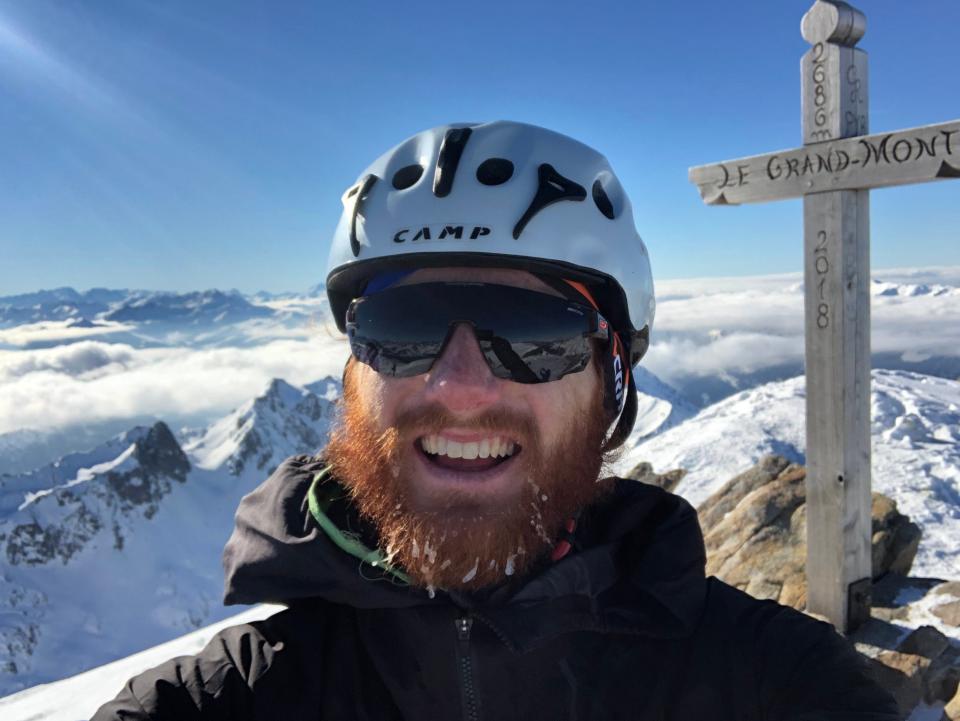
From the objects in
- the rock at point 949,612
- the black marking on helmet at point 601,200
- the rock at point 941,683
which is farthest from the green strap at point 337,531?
the rock at point 949,612

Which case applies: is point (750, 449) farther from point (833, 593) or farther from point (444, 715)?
point (444, 715)

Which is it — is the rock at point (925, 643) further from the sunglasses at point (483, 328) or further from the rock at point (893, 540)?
the sunglasses at point (483, 328)

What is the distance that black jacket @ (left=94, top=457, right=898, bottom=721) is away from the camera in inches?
81.4

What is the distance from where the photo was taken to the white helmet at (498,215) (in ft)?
8.06

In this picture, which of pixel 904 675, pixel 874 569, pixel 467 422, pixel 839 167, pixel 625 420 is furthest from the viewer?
pixel 874 569

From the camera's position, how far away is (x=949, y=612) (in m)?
4.92

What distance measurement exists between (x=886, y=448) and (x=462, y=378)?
78100mm

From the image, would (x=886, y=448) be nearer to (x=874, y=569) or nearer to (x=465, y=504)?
(x=874, y=569)

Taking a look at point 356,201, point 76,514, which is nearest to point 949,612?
point 356,201

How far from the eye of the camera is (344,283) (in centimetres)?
287

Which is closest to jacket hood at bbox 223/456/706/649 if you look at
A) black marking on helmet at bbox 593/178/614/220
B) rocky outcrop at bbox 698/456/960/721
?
black marking on helmet at bbox 593/178/614/220

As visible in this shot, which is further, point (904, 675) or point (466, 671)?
point (904, 675)

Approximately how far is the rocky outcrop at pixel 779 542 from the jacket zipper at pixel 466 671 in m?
4.28

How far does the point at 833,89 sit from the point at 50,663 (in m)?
199
